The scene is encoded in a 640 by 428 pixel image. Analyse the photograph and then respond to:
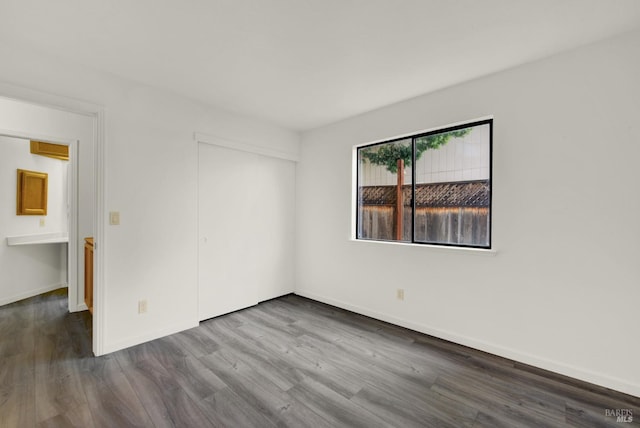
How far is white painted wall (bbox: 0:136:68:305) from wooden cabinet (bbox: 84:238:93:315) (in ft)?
3.78

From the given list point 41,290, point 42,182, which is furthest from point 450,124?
point 41,290

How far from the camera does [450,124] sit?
8.87ft

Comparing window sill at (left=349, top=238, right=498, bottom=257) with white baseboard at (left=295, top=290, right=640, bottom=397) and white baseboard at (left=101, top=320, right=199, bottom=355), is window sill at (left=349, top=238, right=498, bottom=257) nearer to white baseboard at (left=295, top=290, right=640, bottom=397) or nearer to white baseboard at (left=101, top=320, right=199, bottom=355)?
white baseboard at (left=295, top=290, right=640, bottom=397)

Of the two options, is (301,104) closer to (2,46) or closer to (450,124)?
(450,124)

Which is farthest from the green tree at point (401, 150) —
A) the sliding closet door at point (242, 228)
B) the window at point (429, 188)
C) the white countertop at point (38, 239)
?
the white countertop at point (38, 239)

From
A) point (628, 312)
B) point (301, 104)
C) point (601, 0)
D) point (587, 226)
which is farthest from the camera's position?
point (301, 104)

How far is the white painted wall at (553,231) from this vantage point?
1921 millimetres

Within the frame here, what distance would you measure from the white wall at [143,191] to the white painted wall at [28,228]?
256 centimetres

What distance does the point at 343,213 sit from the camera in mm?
3637

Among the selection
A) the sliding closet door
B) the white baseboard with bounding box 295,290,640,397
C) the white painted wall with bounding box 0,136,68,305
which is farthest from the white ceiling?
the white painted wall with bounding box 0,136,68,305

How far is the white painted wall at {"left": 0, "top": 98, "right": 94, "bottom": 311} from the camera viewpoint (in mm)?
3127

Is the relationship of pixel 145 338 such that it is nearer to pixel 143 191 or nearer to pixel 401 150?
pixel 143 191

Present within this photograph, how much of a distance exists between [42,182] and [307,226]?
405 centimetres

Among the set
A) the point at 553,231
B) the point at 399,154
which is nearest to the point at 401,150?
the point at 399,154
